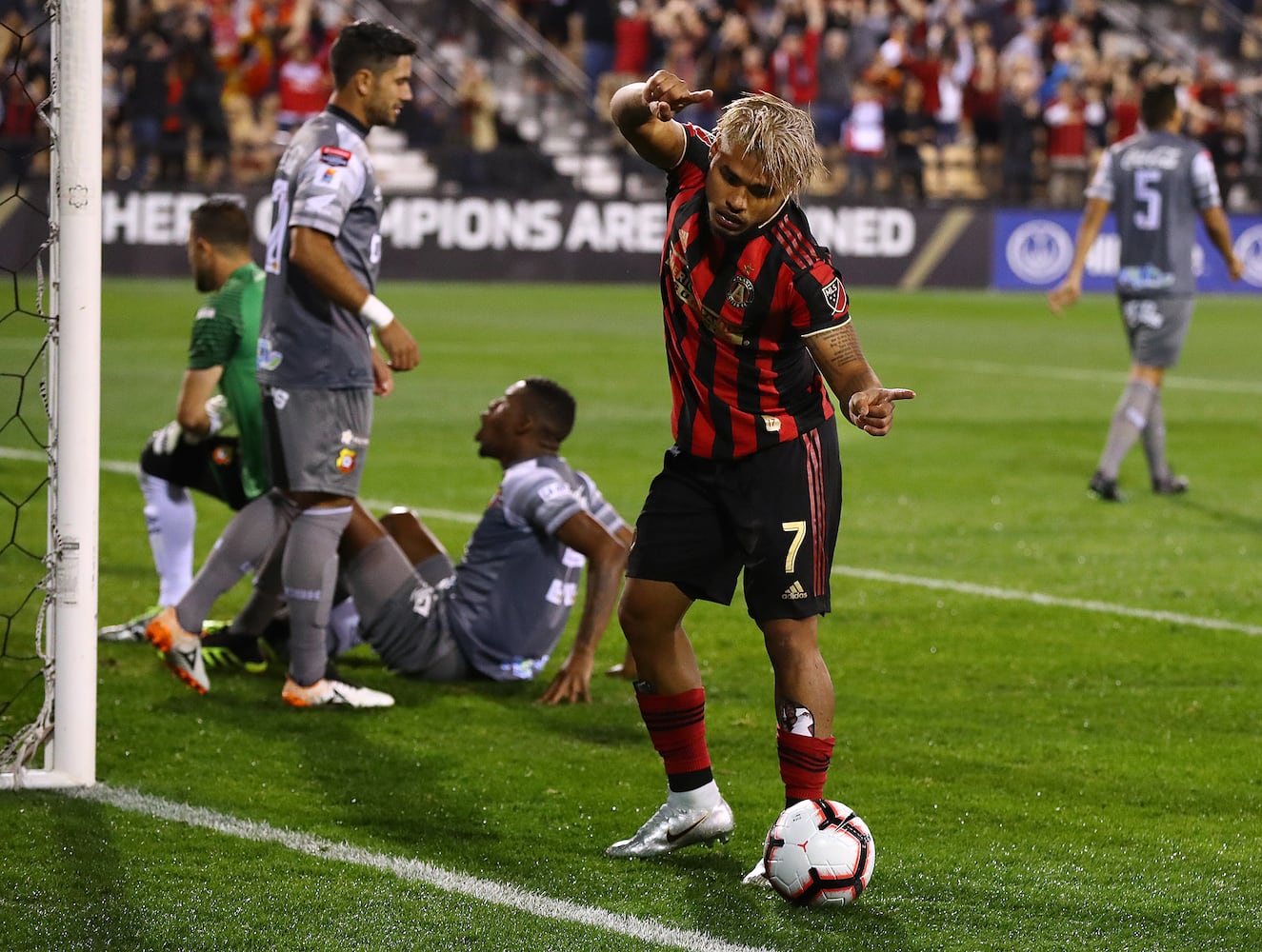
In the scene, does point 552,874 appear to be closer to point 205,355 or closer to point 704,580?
point 704,580

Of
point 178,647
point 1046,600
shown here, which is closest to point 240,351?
point 178,647

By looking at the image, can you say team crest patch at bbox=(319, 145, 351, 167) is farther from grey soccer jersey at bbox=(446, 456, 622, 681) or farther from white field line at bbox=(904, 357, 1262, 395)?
white field line at bbox=(904, 357, 1262, 395)

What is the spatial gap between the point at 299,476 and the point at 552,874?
1.82 metres

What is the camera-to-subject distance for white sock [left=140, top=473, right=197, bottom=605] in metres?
6.64

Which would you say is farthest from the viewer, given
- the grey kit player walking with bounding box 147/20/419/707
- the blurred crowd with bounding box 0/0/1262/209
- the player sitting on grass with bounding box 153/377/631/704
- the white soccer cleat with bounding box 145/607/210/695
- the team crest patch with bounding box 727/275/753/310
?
the blurred crowd with bounding box 0/0/1262/209

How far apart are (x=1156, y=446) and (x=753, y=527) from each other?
6570mm

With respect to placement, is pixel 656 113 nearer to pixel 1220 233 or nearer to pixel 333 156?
pixel 333 156

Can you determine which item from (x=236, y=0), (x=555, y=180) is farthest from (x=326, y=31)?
(x=555, y=180)

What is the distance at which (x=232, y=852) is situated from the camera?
13.8ft

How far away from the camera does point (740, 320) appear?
399cm

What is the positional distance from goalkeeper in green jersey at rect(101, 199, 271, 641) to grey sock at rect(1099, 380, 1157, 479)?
5.21 meters

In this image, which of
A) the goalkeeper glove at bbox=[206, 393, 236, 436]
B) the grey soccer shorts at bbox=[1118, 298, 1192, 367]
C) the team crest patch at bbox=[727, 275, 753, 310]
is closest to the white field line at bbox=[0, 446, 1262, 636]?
the goalkeeper glove at bbox=[206, 393, 236, 436]

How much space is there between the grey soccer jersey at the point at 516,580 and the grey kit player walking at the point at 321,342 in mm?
436

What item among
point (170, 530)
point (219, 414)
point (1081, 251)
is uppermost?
point (1081, 251)
